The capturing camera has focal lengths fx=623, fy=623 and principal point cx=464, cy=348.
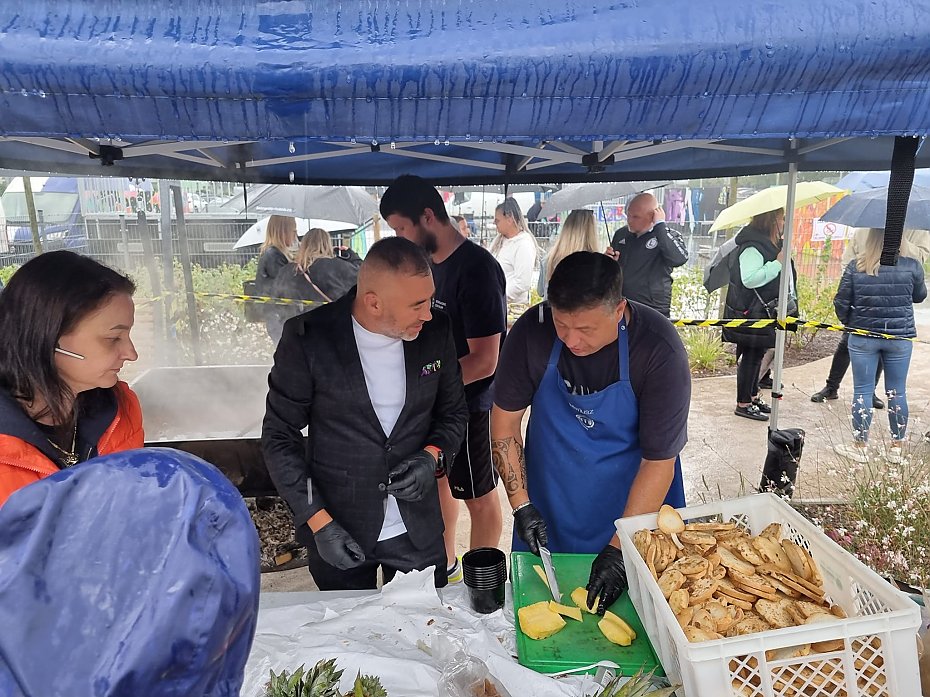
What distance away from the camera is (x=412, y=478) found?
1979mm

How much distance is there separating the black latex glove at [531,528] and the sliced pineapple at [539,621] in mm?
336

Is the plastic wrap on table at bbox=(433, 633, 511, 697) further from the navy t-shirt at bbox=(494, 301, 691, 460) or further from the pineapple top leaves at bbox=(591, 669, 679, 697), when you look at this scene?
the navy t-shirt at bbox=(494, 301, 691, 460)

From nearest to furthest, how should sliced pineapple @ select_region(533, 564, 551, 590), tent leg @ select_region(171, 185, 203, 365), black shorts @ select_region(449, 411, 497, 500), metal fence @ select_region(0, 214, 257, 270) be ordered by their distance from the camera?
sliced pineapple @ select_region(533, 564, 551, 590) → black shorts @ select_region(449, 411, 497, 500) → tent leg @ select_region(171, 185, 203, 365) → metal fence @ select_region(0, 214, 257, 270)

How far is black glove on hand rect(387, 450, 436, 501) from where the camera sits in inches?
77.7

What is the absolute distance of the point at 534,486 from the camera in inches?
92.1

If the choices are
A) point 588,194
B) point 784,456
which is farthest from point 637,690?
point 588,194

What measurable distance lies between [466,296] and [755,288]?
3675mm

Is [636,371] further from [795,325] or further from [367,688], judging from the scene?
[795,325]

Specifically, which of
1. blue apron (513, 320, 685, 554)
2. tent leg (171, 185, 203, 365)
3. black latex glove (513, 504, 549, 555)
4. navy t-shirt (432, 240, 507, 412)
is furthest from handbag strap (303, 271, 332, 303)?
black latex glove (513, 504, 549, 555)

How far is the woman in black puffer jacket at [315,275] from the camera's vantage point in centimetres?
609

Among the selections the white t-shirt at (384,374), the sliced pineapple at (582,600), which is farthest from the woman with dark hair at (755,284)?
the sliced pineapple at (582,600)

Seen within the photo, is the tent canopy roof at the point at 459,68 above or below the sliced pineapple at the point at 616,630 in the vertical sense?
above

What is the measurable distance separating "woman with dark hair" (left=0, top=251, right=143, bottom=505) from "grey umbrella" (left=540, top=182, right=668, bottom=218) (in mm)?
5964

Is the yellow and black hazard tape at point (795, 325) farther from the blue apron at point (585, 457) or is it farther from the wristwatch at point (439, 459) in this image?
the wristwatch at point (439, 459)
